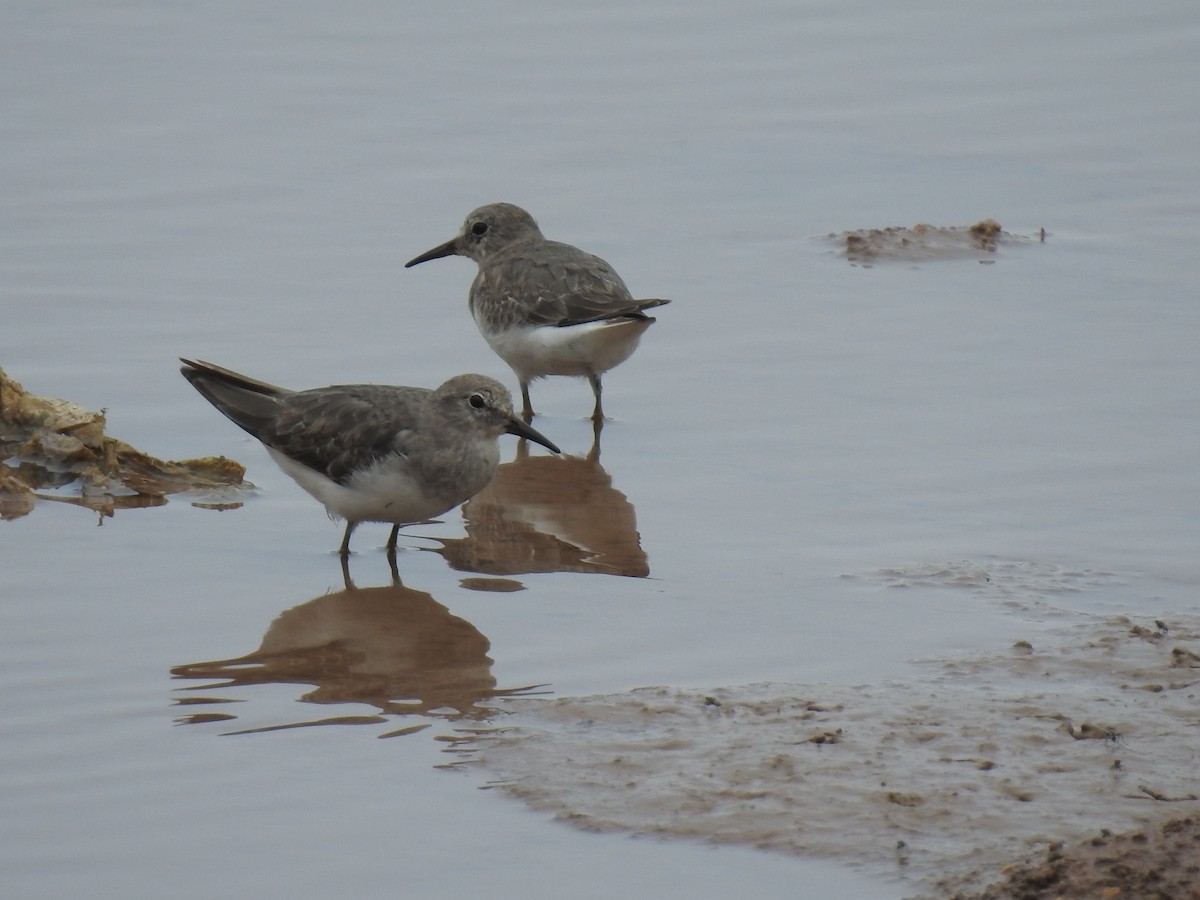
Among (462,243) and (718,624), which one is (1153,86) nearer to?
(462,243)

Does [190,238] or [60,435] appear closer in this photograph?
[60,435]

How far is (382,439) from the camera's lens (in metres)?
7.83

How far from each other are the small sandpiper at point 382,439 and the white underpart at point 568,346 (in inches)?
64.6

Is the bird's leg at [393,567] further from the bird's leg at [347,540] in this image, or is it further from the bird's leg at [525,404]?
the bird's leg at [525,404]

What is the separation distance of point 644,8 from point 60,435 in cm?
1107

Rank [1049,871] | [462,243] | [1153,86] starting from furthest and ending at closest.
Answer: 1. [1153,86]
2. [462,243]
3. [1049,871]

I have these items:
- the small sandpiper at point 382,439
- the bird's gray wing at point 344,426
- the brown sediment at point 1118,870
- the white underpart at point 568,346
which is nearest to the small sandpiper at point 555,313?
the white underpart at point 568,346

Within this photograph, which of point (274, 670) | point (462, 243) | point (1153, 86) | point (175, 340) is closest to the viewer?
point (274, 670)

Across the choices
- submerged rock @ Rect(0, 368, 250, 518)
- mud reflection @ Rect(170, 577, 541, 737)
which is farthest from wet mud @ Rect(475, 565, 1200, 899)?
submerged rock @ Rect(0, 368, 250, 518)

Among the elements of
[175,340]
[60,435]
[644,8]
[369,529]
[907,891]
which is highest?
[644,8]

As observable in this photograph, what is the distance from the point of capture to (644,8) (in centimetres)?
1816

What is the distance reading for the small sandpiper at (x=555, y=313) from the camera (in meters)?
9.85

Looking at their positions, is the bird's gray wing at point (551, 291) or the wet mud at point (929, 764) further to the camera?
the bird's gray wing at point (551, 291)

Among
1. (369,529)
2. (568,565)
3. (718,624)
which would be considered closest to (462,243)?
(369,529)
